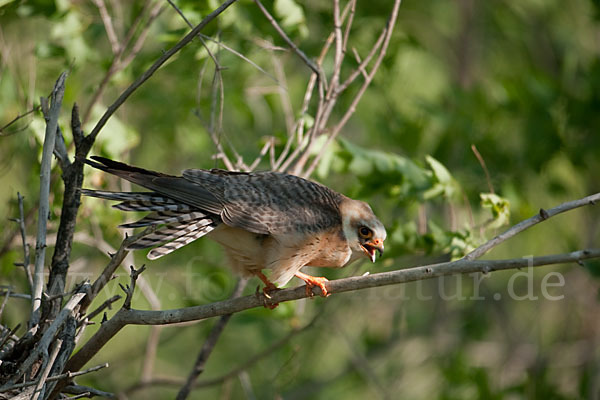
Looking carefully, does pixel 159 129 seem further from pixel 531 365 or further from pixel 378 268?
pixel 531 365

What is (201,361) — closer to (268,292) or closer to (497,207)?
(268,292)

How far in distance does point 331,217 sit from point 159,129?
367 centimetres

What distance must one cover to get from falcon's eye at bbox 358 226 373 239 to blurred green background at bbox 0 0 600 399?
0.57 meters

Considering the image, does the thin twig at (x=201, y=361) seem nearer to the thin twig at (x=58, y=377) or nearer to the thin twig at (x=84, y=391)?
the thin twig at (x=84, y=391)

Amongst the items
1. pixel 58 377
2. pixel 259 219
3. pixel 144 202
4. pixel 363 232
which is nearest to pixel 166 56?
pixel 144 202

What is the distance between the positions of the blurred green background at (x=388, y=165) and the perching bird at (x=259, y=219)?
22.8 inches

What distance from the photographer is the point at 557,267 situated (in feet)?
26.8

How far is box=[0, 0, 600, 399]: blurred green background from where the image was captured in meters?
→ 5.16

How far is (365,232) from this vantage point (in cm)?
422

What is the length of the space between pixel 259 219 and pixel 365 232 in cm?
71

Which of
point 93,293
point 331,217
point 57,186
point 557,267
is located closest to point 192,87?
point 57,186

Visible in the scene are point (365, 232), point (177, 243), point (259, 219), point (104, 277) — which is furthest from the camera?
point (365, 232)

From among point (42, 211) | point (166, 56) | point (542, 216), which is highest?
point (166, 56)

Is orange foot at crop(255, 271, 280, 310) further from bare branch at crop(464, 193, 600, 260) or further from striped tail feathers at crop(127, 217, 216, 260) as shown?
bare branch at crop(464, 193, 600, 260)
